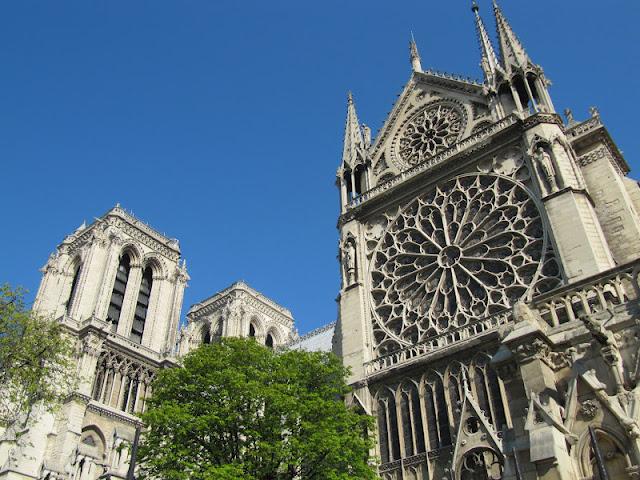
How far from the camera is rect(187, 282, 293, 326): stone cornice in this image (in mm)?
57000

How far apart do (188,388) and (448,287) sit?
10.3 meters

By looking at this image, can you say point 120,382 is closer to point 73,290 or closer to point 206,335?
point 73,290

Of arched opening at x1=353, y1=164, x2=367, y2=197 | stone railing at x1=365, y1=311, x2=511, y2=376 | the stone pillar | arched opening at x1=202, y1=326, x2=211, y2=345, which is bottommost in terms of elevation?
stone railing at x1=365, y1=311, x2=511, y2=376

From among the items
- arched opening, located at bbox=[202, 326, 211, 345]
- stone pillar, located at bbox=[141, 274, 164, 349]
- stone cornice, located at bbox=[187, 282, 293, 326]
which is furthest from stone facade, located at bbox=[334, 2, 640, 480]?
arched opening, located at bbox=[202, 326, 211, 345]

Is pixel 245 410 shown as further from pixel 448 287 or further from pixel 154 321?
pixel 154 321

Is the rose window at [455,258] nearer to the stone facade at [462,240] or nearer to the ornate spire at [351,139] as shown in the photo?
the stone facade at [462,240]

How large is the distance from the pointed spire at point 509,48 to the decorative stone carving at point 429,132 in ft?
9.52

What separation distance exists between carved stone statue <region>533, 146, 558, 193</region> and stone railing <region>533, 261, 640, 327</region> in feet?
39.2

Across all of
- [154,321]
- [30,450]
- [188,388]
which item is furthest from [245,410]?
[154,321]

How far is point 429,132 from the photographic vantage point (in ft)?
95.6

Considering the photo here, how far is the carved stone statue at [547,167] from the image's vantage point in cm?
2198

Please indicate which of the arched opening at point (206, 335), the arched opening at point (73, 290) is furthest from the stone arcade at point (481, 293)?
the arched opening at point (206, 335)

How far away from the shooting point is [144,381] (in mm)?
42000

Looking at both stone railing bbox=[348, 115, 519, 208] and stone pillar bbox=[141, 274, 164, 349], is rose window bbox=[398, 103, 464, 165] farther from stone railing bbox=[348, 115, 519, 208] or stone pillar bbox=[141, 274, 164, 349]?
stone pillar bbox=[141, 274, 164, 349]
